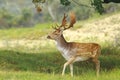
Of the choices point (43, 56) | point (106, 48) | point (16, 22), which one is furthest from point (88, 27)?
point (16, 22)

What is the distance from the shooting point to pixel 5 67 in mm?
17594

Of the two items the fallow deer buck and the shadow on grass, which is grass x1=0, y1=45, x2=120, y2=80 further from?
the fallow deer buck

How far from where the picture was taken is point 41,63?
19.2 metres

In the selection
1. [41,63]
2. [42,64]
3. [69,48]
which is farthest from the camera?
[41,63]

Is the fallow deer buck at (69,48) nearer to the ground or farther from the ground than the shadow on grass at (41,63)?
farther from the ground

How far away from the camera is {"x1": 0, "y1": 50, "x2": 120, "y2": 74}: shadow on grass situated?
17.8 meters

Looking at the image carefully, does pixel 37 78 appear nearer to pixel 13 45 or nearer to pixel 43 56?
pixel 43 56

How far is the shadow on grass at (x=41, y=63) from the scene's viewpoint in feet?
58.5

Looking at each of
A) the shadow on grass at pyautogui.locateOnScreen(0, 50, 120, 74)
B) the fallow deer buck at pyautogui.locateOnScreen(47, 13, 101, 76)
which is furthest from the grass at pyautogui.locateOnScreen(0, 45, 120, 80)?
the fallow deer buck at pyautogui.locateOnScreen(47, 13, 101, 76)

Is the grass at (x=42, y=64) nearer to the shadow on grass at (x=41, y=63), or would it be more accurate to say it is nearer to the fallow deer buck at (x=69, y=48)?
the shadow on grass at (x=41, y=63)

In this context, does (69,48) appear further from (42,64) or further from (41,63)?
(41,63)

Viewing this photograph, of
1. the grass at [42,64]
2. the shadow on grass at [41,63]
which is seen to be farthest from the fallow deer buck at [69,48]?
the shadow on grass at [41,63]

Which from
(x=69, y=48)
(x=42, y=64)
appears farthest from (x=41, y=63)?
(x=69, y=48)

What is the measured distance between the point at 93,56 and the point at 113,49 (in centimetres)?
876
